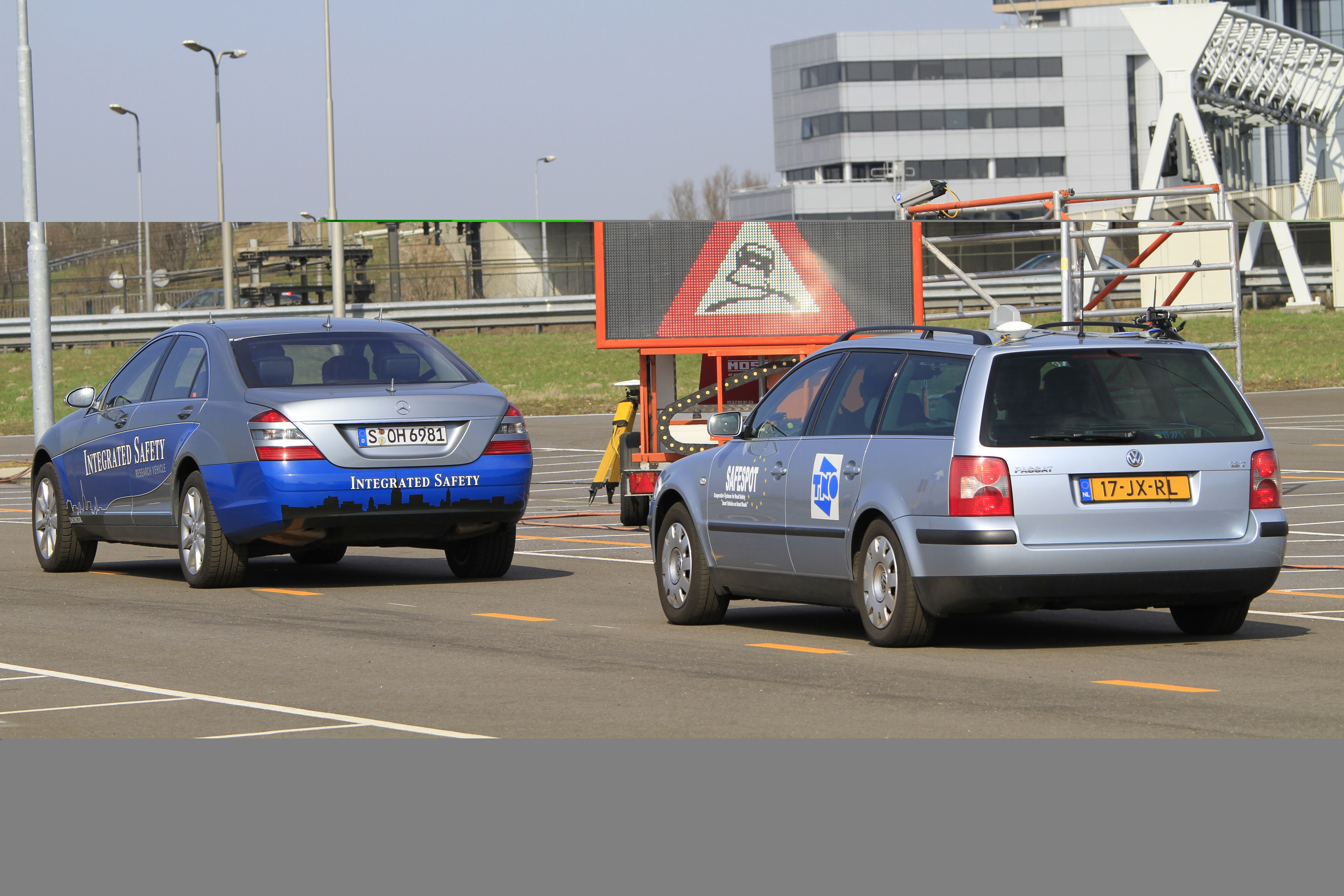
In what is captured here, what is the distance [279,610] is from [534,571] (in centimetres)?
280

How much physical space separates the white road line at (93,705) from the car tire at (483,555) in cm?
512

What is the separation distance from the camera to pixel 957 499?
8633 mm

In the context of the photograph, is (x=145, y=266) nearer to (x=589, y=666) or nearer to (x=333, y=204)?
(x=333, y=204)

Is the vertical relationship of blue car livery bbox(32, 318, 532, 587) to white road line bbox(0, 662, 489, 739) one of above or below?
above

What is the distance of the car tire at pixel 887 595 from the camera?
29.1 feet

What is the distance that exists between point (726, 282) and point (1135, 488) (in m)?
9.69

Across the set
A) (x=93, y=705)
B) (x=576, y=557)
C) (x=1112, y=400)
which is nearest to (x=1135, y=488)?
(x=1112, y=400)

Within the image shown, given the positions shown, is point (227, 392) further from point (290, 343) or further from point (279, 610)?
point (279, 610)

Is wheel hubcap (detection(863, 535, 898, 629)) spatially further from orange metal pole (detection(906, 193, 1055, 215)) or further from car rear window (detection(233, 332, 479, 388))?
orange metal pole (detection(906, 193, 1055, 215))

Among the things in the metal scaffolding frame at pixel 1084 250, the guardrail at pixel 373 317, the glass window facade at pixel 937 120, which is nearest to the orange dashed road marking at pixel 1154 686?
the metal scaffolding frame at pixel 1084 250

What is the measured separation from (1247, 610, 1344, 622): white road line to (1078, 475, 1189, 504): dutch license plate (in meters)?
1.55

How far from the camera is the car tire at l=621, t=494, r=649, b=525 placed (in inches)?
692

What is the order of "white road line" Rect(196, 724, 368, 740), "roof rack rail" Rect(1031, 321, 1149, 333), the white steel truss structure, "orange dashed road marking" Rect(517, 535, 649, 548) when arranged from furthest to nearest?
1. the white steel truss structure
2. "orange dashed road marking" Rect(517, 535, 649, 548)
3. "roof rack rail" Rect(1031, 321, 1149, 333)
4. "white road line" Rect(196, 724, 368, 740)

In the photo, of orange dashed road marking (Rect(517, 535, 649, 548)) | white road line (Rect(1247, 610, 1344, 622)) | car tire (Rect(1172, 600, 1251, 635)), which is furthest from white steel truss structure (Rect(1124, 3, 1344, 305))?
car tire (Rect(1172, 600, 1251, 635))
